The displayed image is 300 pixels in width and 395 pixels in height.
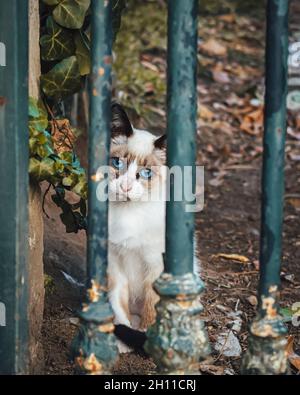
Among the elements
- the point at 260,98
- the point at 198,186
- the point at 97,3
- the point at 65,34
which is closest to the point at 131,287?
the point at 65,34

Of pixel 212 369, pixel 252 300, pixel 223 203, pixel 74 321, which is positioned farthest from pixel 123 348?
pixel 223 203

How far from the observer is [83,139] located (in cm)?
470

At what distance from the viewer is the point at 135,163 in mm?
3150

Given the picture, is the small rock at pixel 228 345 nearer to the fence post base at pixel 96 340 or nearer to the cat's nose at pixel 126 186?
the cat's nose at pixel 126 186

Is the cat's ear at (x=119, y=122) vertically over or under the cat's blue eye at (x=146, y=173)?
over

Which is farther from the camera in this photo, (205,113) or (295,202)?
(205,113)

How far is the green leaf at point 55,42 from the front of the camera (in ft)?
8.13

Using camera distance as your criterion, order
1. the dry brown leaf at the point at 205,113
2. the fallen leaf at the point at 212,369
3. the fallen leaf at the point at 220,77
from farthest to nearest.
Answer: the fallen leaf at the point at 220,77 → the dry brown leaf at the point at 205,113 → the fallen leaf at the point at 212,369

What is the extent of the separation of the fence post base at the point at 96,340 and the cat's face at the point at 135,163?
4.32 feet

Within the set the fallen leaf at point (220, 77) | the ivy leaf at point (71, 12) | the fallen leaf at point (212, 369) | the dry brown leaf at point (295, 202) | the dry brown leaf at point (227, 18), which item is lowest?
the fallen leaf at point (212, 369)

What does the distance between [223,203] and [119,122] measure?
2.28m

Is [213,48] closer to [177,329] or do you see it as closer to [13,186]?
[13,186]

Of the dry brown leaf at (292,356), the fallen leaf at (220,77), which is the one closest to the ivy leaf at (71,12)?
the dry brown leaf at (292,356)
